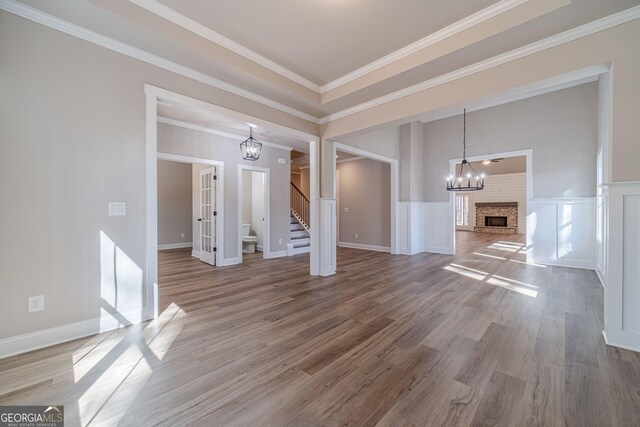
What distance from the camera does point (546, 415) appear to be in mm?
1424

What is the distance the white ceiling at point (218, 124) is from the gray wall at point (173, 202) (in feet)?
12.0

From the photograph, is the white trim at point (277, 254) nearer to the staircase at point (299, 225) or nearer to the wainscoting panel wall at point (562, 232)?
the staircase at point (299, 225)

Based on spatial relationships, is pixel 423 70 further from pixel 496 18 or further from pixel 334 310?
pixel 334 310

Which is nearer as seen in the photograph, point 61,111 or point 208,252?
point 61,111

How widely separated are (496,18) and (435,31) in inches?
20.8

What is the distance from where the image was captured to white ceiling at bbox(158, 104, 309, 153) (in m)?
4.19

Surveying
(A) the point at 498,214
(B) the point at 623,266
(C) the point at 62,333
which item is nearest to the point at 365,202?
(B) the point at 623,266

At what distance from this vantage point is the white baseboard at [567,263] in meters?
4.77

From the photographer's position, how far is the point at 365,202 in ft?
24.8

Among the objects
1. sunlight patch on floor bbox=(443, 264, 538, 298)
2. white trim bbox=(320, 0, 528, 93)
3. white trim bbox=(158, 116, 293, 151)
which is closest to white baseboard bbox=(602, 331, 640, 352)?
sunlight patch on floor bbox=(443, 264, 538, 298)

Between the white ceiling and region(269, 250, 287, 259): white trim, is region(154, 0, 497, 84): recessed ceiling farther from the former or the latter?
region(269, 250, 287, 259): white trim

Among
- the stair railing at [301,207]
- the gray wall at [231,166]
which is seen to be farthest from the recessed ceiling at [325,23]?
the stair railing at [301,207]

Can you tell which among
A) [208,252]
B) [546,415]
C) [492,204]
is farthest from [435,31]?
[492,204]

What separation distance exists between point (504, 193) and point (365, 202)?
28.1 ft
